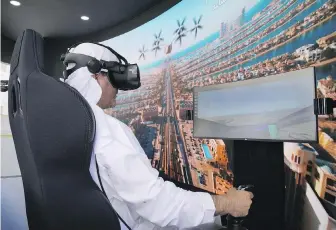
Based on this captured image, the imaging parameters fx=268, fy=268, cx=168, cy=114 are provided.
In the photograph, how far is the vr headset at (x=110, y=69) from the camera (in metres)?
1.18

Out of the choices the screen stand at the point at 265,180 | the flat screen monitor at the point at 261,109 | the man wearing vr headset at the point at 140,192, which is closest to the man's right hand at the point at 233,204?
the man wearing vr headset at the point at 140,192

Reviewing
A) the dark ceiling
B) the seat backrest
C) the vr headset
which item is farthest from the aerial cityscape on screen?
the seat backrest

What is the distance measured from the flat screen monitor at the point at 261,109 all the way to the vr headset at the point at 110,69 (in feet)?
1.66

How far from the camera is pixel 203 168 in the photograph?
2.42m

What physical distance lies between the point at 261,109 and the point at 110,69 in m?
0.75

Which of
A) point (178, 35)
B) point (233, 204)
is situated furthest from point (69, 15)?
point (233, 204)

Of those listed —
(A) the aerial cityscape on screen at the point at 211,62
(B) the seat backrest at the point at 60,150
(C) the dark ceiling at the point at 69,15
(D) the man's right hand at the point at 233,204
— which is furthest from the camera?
(C) the dark ceiling at the point at 69,15

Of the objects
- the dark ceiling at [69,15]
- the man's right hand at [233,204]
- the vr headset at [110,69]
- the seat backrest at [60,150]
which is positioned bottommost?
the man's right hand at [233,204]

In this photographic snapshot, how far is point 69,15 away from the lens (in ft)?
11.9

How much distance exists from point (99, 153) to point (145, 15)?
2853mm

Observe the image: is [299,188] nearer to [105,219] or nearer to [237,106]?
[237,106]

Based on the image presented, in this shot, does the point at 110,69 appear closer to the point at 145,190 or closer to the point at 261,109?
the point at 145,190

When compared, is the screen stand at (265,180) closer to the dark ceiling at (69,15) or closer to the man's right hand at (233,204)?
the man's right hand at (233,204)

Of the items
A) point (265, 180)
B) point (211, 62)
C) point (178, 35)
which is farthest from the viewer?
point (178, 35)
